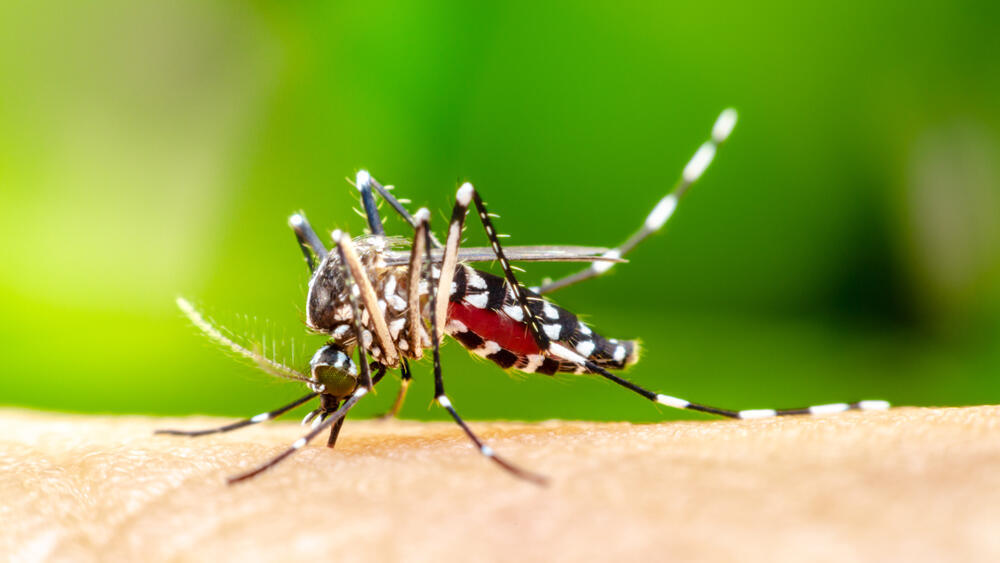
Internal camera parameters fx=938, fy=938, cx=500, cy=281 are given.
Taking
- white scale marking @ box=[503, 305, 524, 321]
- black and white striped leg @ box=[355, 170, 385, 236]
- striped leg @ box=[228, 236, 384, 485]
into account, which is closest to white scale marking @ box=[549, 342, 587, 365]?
white scale marking @ box=[503, 305, 524, 321]

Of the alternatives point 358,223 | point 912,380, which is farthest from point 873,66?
point 358,223

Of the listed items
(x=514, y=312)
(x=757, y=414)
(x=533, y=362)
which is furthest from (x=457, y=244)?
(x=757, y=414)

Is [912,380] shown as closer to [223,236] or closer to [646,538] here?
[646,538]

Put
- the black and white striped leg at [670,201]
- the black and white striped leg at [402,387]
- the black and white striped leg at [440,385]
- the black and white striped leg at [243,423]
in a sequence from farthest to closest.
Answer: the black and white striped leg at [670,201]
the black and white striped leg at [402,387]
the black and white striped leg at [243,423]
the black and white striped leg at [440,385]

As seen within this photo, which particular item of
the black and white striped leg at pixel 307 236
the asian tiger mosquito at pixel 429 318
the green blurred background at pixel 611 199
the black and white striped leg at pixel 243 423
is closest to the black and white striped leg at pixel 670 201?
the asian tiger mosquito at pixel 429 318

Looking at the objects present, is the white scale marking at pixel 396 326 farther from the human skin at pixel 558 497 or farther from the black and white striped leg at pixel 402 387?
the human skin at pixel 558 497

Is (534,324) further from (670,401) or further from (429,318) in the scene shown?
(670,401)
